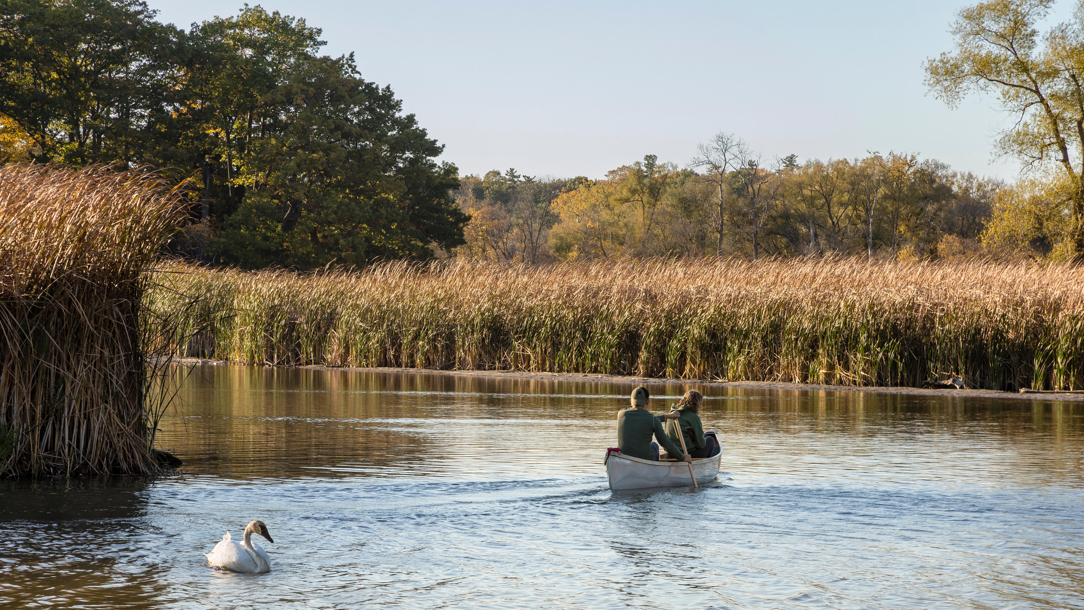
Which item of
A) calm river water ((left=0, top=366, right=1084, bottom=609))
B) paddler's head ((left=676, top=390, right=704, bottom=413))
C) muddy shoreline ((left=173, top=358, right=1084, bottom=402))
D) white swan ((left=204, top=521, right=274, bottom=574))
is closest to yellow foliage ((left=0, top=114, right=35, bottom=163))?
muddy shoreline ((left=173, top=358, right=1084, bottom=402))

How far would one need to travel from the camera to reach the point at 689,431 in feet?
40.8

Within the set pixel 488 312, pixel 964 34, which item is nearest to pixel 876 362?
pixel 488 312

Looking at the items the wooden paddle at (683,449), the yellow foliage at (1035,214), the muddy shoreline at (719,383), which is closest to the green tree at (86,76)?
the muddy shoreline at (719,383)

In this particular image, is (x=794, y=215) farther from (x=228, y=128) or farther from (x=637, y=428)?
(x=637, y=428)

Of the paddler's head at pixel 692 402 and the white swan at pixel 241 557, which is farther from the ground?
the paddler's head at pixel 692 402

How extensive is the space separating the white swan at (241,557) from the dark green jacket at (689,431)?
18.4 ft

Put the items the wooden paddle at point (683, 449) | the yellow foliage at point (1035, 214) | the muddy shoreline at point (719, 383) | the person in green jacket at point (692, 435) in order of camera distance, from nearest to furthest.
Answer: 1. the wooden paddle at point (683, 449)
2. the person in green jacket at point (692, 435)
3. the muddy shoreline at point (719, 383)
4. the yellow foliage at point (1035, 214)

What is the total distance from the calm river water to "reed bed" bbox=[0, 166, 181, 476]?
1.60 feet

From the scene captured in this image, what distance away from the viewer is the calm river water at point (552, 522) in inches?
295

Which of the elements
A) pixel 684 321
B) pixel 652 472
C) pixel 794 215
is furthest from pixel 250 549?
pixel 794 215

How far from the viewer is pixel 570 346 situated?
2955 centimetres

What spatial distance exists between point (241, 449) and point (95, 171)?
13.5 feet

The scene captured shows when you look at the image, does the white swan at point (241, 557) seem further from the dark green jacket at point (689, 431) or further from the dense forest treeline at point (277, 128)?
the dense forest treeline at point (277, 128)

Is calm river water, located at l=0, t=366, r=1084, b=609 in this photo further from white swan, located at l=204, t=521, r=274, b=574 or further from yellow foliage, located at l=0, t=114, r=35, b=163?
yellow foliage, located at l=0, t=114, r=35, b=163
